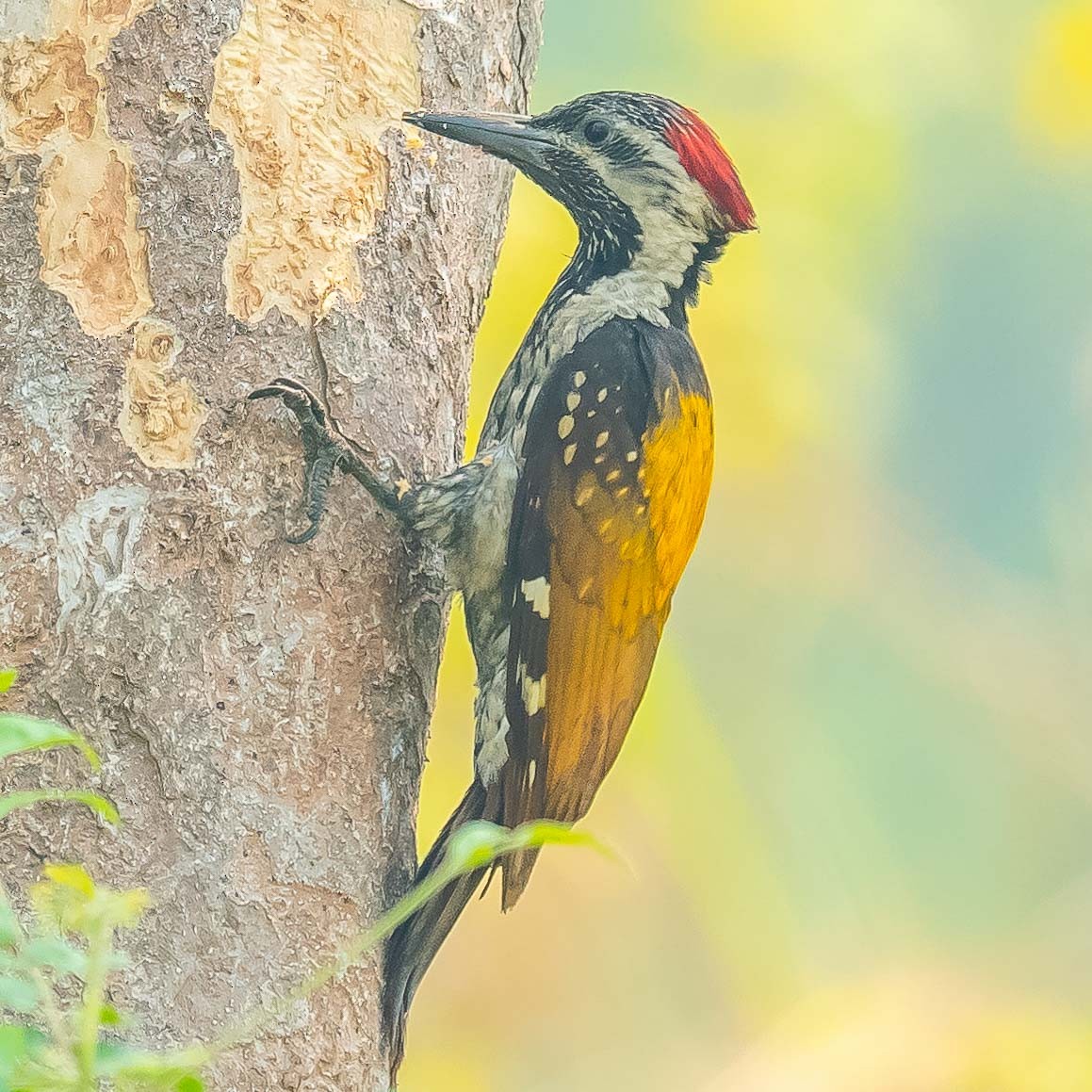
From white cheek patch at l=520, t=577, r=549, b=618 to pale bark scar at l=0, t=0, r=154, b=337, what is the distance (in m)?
0.73

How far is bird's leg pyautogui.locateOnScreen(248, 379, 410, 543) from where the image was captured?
195cm

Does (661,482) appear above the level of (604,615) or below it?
above

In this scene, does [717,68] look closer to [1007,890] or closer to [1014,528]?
[1014,528]

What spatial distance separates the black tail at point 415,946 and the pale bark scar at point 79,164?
84 cm

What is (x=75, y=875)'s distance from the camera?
743 millimetres

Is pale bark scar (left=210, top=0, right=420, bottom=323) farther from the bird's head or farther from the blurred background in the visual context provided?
the blurred background

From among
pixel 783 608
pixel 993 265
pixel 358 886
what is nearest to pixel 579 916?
pixel 783 608

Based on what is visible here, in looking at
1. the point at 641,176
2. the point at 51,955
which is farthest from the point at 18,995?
the point at 641,176

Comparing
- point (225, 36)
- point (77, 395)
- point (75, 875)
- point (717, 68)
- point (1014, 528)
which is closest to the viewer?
point (75, 875)

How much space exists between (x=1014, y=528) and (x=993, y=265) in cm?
92

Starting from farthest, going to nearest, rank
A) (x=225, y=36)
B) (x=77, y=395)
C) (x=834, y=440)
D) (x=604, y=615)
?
(x=834, y=440) < (x=604, y=615) < (x=225, y=36) < (x=77, y=395)

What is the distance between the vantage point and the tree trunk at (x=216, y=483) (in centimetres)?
175

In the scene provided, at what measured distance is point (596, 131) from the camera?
2562 millimetres

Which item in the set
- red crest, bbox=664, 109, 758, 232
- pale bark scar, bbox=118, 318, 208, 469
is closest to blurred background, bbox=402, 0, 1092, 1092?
red crest, bbox=664, 109, 758, 232
